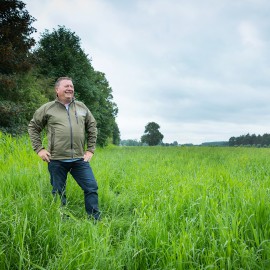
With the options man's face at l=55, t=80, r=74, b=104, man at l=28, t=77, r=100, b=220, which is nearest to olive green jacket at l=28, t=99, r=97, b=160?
man at l=28, t=77, r=100, b=220

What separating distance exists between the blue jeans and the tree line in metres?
11.0

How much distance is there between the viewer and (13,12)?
1681 centimetres

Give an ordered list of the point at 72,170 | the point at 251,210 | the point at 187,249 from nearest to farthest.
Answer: the point at 187,249 → the point at 251,210 → the point at 72,170

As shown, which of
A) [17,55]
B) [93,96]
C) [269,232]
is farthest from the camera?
[93,96]

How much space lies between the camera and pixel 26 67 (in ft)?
54.6

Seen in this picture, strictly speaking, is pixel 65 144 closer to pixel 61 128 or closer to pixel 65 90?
pixel 61 128

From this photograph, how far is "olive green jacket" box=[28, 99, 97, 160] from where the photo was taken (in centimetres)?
398

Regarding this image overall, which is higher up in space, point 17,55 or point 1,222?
point 17,55

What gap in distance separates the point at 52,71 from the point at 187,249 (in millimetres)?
23071

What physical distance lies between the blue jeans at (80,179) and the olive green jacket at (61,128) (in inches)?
5.1

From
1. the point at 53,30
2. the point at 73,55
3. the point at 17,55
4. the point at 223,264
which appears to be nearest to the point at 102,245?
the point at 223,264

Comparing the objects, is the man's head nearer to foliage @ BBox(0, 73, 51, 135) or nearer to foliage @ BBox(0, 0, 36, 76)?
foliage @ BBox(0, 73, 51, 135)

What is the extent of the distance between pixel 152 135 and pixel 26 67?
91186 millimetres

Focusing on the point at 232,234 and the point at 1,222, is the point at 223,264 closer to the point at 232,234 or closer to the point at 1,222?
the point at 232,234
